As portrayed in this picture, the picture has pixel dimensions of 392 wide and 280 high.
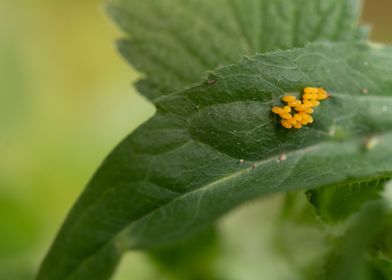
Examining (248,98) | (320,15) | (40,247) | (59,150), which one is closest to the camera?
(248,98)

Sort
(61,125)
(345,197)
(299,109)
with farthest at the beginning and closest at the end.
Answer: (61,125) → (345,197) → (299,109)

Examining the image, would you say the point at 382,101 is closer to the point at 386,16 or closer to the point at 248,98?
the point at 248,98

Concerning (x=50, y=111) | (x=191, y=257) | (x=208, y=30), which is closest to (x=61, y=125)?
(x=50, y=111)

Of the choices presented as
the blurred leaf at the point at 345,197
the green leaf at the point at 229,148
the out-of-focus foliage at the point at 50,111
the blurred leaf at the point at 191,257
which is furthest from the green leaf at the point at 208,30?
the out-of-focus foliage at the point at 50,111

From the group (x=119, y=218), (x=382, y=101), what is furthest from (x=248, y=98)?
(x=119, y=218)

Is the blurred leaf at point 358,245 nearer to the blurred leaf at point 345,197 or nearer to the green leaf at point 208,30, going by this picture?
the blurred leaf at point 345,197

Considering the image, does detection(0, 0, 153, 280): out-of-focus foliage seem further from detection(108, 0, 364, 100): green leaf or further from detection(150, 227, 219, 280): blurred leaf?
detection(108, 0, 364, 100): green leaf

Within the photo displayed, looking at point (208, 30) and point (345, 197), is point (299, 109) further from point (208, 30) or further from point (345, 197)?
point (208, 30)
